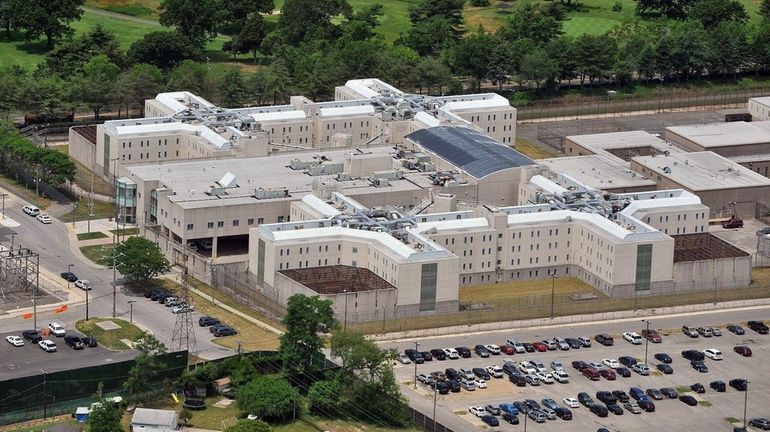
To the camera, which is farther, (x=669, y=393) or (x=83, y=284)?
(x=83, y=284)

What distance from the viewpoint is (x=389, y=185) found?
189m

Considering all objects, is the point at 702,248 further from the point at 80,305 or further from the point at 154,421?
the point at 154,421

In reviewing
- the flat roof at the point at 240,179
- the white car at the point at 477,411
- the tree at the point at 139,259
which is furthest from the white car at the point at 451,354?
the flat roof at the point at 240,179

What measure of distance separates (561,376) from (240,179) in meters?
46.5

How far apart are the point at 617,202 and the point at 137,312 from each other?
149ft

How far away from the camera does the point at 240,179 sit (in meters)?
191

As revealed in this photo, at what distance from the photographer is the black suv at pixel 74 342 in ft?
515

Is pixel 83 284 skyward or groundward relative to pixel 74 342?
skyward

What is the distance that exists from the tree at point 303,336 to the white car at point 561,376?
17190 mm

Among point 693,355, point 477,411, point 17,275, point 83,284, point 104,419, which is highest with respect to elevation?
point 17,275

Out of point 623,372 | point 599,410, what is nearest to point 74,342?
point 599,410

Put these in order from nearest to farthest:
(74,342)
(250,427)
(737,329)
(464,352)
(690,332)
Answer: (250,427) < (74,342) < (464,352) < (690,332) < (737,329)

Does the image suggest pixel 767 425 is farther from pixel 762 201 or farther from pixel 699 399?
pixel 762 201

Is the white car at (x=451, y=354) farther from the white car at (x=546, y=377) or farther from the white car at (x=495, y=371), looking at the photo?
the white car at (x=546, y=377)
